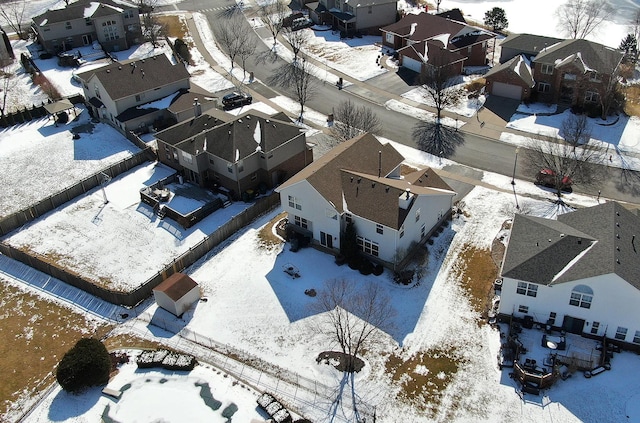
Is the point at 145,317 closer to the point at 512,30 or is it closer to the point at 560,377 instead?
the point at 560,377

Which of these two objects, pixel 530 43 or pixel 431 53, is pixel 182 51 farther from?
pixel 530 43

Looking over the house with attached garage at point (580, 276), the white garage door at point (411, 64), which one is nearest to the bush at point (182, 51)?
the white garage door at point (411, 64)

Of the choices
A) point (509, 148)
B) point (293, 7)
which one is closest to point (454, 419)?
point (509, 148)

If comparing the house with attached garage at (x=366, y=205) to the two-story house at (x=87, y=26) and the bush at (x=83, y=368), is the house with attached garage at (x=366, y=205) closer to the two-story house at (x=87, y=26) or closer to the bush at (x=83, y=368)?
the bush at (x=83, y=368)

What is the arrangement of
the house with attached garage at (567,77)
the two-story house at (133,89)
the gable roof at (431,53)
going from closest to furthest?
1. the house with attached garage at (567,77)
2. the two-story house at (133,89)
3. the gable roof at (431,53)

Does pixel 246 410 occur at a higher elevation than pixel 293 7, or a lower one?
lower

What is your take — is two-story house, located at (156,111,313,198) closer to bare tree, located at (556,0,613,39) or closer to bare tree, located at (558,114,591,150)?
bare tree, located at (558,114,591,150)

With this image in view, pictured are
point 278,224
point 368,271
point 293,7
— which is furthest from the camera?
point 293,7

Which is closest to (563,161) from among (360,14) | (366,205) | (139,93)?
(366,205)
